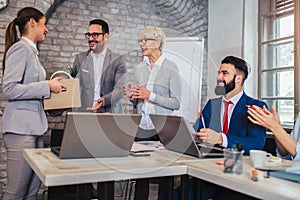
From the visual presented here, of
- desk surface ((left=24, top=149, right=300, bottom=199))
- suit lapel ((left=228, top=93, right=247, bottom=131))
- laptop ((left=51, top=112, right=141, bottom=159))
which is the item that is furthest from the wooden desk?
suit lapel ((left=228, top=93, right=247, bottom=131))

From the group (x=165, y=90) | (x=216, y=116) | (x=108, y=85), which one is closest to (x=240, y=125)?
(x=216, y=116)

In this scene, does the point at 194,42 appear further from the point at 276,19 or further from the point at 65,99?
the point at 65,99

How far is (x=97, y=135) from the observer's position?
126 cm

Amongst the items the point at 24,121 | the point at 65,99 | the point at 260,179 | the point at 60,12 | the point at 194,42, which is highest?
the point at 60,12

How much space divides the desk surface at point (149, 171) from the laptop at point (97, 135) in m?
0.04

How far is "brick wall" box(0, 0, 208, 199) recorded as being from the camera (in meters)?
3.59

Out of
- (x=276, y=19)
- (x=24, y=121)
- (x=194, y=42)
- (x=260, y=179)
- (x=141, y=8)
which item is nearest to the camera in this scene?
(x=260, y=179)

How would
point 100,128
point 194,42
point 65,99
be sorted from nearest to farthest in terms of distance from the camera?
1. point 100,128
2. point 65,99
3. point 194,42

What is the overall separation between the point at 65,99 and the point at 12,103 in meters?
0.38

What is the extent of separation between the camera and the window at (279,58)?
3188mm

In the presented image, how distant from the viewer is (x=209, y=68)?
13.6 ft

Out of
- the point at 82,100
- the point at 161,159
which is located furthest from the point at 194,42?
the point at 161,159

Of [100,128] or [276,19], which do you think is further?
[276,19]

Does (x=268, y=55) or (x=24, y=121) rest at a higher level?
(x=268, y=55)
